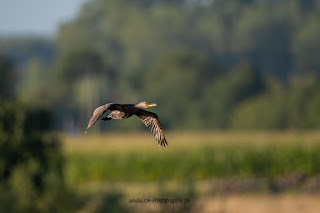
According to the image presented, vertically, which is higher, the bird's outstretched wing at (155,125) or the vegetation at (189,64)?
the vegetation at (189,64)

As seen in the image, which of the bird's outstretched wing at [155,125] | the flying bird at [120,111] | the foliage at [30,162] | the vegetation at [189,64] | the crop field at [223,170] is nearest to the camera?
the flying bird at [120,111]

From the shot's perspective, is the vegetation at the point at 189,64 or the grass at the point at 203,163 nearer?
the grass at the point at 203,163

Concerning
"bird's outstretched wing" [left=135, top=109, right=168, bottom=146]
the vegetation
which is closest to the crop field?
the vegetation

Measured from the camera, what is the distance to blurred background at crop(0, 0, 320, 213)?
74.0ft

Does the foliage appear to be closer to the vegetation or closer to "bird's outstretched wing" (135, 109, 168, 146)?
the vegetation

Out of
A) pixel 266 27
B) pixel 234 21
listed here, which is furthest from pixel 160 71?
pixel 234 21

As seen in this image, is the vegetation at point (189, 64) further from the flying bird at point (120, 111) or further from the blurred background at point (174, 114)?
the flying bird at point (120, 111)

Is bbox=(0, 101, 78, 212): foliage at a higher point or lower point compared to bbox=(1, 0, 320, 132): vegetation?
lower

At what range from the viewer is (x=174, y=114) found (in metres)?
88.4

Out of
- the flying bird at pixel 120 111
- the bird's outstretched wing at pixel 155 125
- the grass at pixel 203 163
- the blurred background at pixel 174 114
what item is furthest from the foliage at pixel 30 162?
the flying bird at pixel 120 111

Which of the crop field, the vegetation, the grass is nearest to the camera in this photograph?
the crop field

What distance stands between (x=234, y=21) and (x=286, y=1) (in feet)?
58.3

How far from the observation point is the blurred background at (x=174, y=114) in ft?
74.0

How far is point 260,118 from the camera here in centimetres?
7725
